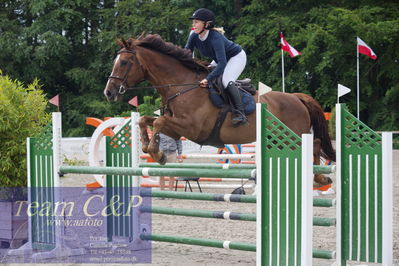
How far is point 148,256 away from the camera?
177 inches

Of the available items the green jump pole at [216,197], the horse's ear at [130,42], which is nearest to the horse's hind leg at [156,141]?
the green jump pole at [216,197]

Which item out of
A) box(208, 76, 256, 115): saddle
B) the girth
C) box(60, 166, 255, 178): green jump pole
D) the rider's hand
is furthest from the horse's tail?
box(60, 166, 255, 178): green jump pole

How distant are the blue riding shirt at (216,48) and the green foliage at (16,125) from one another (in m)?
1.41

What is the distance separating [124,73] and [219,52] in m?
0.77

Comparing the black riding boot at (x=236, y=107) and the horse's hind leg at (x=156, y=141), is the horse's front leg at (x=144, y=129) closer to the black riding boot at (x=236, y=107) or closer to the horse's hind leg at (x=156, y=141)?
the horse's hind leg at (x=156, y=141)

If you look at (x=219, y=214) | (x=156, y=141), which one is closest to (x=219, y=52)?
(x=156, y=141)

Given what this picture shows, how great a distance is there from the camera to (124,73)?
466 centimetres

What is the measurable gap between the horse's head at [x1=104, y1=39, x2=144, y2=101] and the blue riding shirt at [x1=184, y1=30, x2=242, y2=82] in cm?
49

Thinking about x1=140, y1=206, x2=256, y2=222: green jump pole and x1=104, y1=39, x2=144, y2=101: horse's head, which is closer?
x1=140, y1=206, x2=256, y2=222: green jump pole

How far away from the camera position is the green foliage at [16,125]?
4.71 metres

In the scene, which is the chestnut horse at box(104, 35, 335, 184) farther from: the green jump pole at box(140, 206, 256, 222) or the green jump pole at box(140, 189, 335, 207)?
the green jump pole at box(140, 206, 256, 222)

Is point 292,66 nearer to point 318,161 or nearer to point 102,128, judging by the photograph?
point 102,128

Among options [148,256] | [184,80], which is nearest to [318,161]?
[184,80]

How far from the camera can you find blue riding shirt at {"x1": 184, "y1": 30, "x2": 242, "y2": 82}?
182 inches
